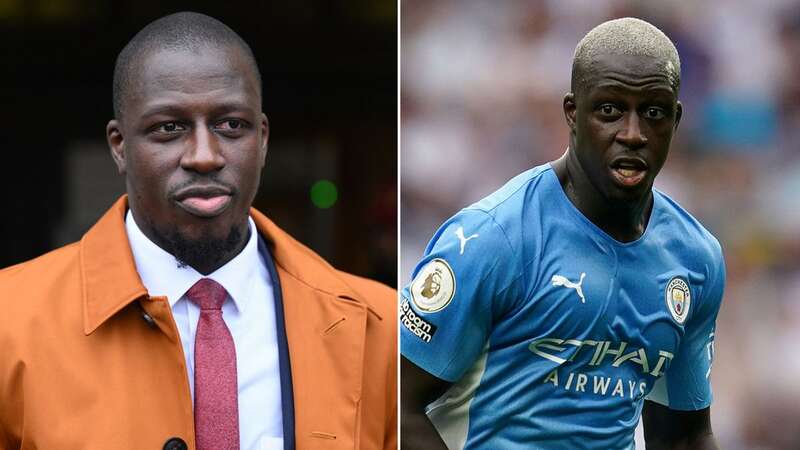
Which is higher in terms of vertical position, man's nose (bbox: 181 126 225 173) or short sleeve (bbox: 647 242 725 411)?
man's nose (bbox: 181 126 225 173)

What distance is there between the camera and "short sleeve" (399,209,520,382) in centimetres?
188

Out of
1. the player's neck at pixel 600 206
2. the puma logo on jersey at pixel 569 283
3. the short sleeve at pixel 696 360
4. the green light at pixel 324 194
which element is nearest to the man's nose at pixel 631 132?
the player's neck at pixel 600 206

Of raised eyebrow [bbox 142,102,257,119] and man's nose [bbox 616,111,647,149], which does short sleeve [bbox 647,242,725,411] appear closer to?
man's nose [bbox 616,111,647,149]

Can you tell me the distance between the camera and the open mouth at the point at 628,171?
1888 mm

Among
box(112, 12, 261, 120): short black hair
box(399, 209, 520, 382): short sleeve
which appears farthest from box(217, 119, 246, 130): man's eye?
box(399, 209, 520, 382): short sleeve

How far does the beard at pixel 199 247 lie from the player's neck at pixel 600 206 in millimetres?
602

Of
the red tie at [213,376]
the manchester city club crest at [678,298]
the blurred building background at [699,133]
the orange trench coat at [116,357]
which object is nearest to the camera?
the orange trench coat at [116,357]

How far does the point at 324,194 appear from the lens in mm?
1942

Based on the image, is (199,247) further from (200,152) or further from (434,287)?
(434,287)

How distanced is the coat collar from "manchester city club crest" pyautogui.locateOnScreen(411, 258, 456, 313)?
177 millimetres

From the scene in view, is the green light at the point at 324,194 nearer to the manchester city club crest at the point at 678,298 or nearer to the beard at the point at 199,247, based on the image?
the beard at the point at 199,247

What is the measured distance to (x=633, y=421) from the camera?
1976 millimetres

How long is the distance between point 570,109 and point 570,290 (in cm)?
33

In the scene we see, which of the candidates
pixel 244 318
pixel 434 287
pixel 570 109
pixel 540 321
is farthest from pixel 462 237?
pixel 244 318
